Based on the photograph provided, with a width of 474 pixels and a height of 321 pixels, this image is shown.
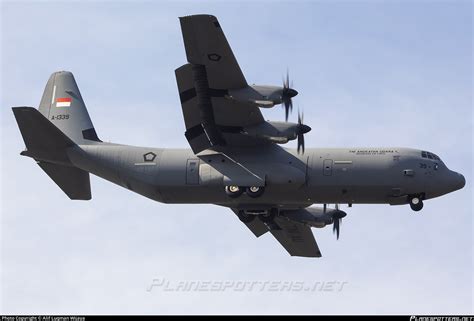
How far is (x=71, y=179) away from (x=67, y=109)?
4.02 meters

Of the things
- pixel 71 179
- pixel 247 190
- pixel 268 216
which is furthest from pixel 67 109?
pixel 268 216

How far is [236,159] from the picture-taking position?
42.8 m

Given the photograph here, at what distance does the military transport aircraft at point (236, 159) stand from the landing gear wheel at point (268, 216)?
0.04 meters

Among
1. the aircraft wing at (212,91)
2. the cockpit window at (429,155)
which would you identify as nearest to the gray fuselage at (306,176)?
the cockpit window at (429,155)

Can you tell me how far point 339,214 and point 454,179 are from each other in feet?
24.0

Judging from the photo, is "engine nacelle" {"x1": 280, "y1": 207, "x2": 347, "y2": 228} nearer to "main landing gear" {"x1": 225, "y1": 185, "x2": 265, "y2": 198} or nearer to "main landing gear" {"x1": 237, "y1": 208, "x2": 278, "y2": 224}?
"main landing gear" {"x1": 237, "y1": 208, "x2": 278, "y2": 224}

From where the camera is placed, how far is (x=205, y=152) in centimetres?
4306

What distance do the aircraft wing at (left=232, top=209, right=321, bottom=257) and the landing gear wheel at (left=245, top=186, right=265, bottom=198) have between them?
6012 millimetres

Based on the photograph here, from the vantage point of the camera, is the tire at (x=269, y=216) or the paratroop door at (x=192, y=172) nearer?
the paratroop door at (x=192, y=172)

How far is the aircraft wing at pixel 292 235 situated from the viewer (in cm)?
4844

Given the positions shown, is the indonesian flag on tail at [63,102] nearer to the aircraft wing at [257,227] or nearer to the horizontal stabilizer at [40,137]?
the horizontal stabilizer at [40,137]

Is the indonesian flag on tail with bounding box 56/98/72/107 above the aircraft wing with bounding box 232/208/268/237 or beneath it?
above

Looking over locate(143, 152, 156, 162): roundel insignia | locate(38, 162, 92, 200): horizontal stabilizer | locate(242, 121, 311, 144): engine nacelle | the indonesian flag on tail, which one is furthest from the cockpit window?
the indonesian flag on tail

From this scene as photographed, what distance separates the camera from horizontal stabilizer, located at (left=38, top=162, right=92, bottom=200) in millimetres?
45906
